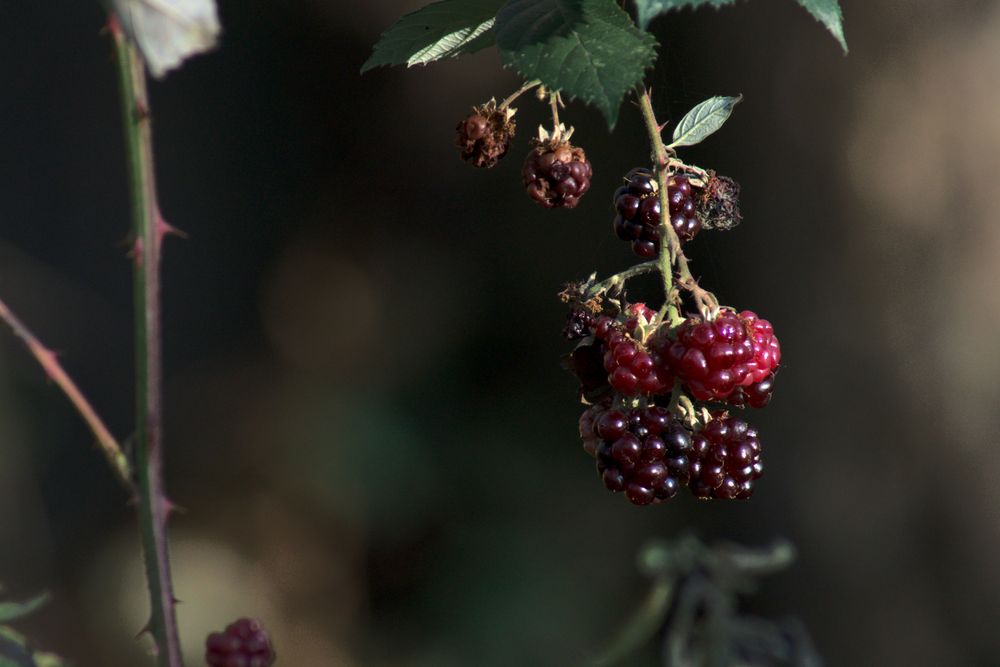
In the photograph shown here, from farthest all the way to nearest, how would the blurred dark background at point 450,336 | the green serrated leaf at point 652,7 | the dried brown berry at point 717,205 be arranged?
the blurred dark background at point 450,336 → the dried brown berry at point 717,205 → the green serrated leaf at point 652,7

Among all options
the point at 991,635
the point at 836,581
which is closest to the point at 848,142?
the point at 836,581

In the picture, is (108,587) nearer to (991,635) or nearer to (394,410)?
(394,410)

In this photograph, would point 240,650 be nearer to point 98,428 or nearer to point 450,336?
point 98,428

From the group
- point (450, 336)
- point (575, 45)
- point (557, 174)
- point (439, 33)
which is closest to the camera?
point (575, 45)

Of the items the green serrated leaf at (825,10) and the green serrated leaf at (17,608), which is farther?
the green serrated leaf at (17,608)

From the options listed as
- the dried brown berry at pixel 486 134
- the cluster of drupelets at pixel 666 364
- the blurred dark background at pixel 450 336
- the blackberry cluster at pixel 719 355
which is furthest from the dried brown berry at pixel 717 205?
the blurred dark background at pixel 450 336

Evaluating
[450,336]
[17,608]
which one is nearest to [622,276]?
[17,608]

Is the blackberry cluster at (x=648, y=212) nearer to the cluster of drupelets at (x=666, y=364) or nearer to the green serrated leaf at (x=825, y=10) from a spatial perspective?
→ the cluster of drupelets at (x=666, y=364)
